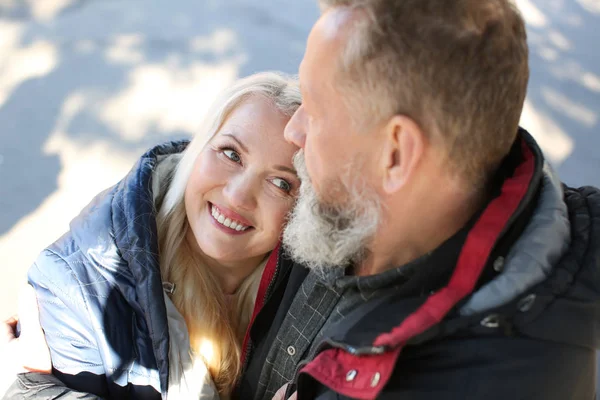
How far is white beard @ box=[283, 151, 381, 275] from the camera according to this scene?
1452 millimetres

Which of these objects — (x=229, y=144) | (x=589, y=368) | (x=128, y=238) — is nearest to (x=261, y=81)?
(x=229, y=144)

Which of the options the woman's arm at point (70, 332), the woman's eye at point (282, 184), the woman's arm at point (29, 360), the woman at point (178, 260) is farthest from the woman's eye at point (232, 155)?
the woman's arm at point (29, 360)

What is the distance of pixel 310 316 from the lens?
1.66 meters

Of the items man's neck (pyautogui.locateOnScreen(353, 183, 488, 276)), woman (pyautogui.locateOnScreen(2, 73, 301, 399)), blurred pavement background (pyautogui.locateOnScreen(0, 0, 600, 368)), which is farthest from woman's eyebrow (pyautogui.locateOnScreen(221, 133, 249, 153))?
blurred pavement background (pyautogui.locateOnScreen(0, 0, 600, 368))

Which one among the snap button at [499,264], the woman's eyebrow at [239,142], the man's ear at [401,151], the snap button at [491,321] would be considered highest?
the man's ear at [401,151]

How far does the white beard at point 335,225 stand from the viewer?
145 cm

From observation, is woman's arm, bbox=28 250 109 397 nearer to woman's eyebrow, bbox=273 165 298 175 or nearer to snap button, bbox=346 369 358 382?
woman's eyebrow, bbox=273 165 298 175

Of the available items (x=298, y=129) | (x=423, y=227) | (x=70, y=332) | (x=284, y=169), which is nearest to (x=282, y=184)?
(x=284, y=169)

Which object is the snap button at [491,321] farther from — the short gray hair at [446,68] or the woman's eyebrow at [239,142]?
the woman's eyebrow at [239,142]

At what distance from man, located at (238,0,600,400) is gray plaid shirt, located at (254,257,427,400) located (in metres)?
0.02

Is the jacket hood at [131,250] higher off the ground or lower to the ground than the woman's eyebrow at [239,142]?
lower

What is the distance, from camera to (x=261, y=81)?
199 cm

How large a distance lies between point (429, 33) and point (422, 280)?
0.51 m

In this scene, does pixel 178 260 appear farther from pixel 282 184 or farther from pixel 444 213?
pixel 444 213
